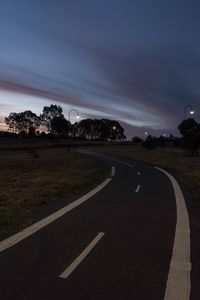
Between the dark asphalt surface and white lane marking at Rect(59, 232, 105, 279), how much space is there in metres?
0.08

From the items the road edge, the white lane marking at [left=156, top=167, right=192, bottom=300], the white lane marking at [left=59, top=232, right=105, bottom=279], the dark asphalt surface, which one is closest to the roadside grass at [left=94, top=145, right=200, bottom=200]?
the road edge

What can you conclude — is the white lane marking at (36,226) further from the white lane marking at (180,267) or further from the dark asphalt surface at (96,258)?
the white lane marking at (180,267)

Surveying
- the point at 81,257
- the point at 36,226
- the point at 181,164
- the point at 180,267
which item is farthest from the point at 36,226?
the point at 181,164

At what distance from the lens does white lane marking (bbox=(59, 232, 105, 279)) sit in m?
6.88

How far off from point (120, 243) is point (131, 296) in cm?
308

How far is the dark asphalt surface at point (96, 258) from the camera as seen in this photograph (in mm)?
6090

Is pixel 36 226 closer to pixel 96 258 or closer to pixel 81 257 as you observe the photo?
pixel 81 257

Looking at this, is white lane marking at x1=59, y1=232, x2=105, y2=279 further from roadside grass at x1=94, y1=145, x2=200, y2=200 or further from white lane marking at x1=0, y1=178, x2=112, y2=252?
roadside grass at x1=94, y1=145, x2=200, y2=200

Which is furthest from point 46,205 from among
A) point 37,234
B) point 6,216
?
point 37,234

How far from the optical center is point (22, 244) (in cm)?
874

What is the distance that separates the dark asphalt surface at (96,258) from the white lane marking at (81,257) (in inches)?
3.3

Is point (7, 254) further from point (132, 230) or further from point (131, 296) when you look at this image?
point (132, 230)

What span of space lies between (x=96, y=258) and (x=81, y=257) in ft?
0.94

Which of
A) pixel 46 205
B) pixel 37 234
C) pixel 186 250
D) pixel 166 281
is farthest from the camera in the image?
pixel 46 205
